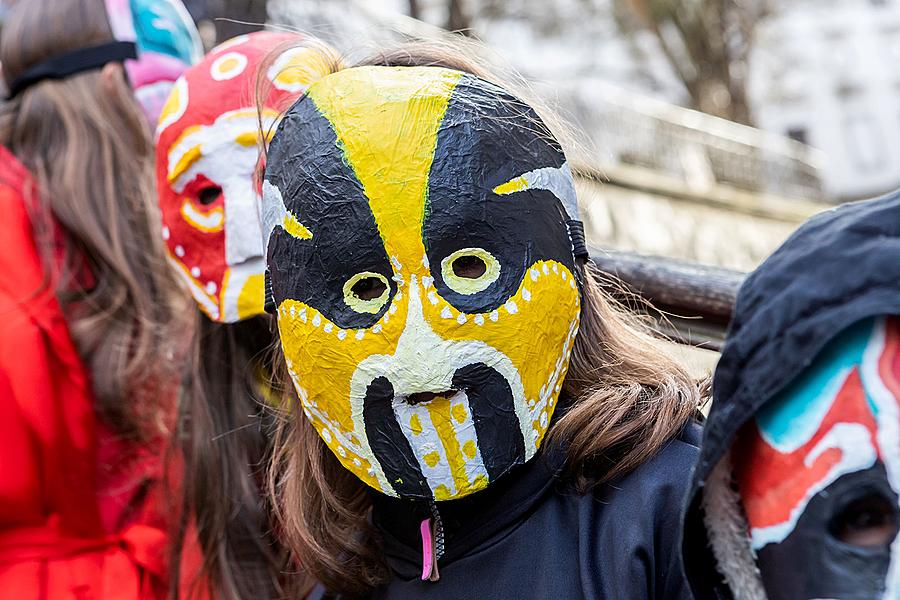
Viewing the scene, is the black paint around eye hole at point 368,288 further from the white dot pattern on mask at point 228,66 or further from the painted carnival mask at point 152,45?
the painted carnival mask at point 152,45

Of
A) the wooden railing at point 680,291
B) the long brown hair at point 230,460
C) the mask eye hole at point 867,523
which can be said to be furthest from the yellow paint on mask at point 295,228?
the mask eye hole at point 867,523

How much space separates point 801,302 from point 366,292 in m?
0.86

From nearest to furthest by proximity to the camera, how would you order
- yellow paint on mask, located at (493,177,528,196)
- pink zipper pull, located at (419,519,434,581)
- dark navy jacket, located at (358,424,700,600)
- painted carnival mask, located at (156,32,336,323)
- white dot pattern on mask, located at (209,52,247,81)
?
dark navy jacket, located at (358,424,700,600)
yellow paint on mask, located at (493,177,528,196)
pink zipper pull, located at (419,519,434,581)
painted carnival mask, located at (156,32,336,323)
white dot pattern on mask, located at (209,52,247,81)

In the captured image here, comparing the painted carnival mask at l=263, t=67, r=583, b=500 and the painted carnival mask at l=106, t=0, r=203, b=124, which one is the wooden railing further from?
the painted carnival mask at l=106, t=0, r=203, b=124

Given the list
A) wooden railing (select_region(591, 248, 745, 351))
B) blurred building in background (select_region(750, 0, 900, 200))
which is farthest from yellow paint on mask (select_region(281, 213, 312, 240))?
blurred building in background (select_region(750, 0, 900, 200))

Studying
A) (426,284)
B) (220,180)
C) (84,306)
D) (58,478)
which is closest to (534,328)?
(426,284)

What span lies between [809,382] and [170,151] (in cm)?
192

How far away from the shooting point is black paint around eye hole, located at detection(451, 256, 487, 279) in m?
1.88

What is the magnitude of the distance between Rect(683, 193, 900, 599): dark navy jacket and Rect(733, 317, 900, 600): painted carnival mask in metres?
0.04

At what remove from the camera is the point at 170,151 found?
277 centimetres

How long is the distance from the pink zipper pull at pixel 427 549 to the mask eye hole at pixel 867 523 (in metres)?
0.95

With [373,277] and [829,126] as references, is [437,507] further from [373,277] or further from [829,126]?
[829,126]

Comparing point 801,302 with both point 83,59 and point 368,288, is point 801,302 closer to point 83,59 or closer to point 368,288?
point 368,288

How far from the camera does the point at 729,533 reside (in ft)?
4.51
